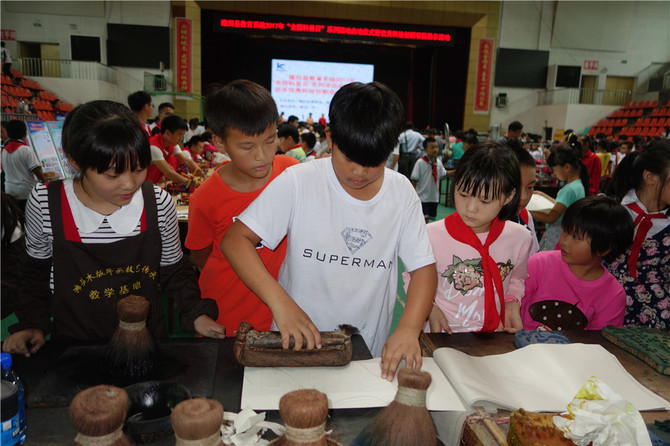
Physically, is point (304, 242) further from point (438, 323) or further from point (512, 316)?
point (512, 316)

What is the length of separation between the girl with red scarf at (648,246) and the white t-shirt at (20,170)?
482 cm

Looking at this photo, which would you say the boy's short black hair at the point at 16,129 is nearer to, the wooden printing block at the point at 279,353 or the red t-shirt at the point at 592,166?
the wooden printing block at the point at 279,353

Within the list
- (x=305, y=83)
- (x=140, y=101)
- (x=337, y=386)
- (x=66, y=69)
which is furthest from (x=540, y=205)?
(x=66, y=69)

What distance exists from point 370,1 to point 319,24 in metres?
1.58

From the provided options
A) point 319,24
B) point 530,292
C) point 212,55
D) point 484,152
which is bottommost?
point 530,292

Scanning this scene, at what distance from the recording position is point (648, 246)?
1.85 metres

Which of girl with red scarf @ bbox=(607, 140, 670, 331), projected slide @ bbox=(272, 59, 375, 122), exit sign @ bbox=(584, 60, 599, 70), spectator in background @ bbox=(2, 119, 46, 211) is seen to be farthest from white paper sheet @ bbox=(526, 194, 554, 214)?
exit sign @ bbox=(584, 60, 599, 70)

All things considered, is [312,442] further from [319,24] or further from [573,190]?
[319,24]

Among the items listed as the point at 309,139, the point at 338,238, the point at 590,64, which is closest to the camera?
the point at 338,238

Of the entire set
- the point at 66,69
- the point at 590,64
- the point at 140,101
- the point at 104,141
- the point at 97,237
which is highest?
the point at 590,64

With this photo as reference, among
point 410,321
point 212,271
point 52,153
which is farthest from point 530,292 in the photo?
point 52,153

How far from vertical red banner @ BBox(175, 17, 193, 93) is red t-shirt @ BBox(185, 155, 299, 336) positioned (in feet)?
41.2

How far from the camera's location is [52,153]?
4.83m

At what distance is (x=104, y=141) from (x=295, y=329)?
63 cm
